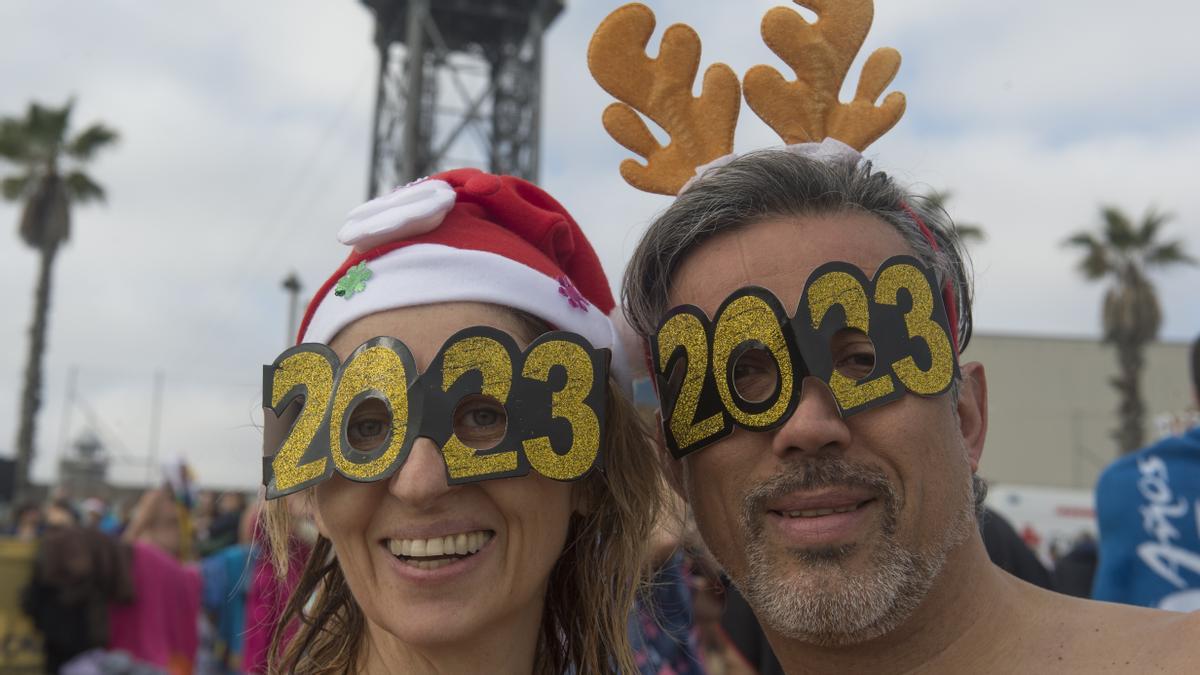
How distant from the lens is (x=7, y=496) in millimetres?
15258

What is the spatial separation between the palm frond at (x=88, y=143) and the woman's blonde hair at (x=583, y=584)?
21447 millimetres

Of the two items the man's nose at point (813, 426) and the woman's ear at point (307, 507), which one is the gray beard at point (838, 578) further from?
the woman's ear at point (307, 507)

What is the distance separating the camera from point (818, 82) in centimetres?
249

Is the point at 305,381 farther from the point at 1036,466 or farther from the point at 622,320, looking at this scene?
the point at 1036,466

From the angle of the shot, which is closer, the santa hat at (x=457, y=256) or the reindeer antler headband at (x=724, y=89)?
the santa hat at (x=457, y=256)

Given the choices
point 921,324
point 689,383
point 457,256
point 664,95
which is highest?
point 664,95

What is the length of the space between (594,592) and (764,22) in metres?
1.38

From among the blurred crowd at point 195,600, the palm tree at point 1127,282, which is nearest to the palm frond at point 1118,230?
the palm tree at point 1127,282

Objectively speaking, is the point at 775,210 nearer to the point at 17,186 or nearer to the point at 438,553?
the point at 438,553

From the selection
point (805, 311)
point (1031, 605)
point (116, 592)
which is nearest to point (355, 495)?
point (805, 311)

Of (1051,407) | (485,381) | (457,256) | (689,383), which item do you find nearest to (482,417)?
(485,381)

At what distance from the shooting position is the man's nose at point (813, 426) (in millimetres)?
1961

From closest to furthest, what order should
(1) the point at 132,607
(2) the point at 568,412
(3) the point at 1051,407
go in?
1. (2) the point at 568,412
2. (1) the point at 132,607
3. (3) the point at 1051,407

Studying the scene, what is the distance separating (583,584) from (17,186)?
2189 centimetres
